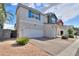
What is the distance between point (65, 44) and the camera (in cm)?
555

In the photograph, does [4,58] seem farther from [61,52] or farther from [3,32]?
[61,52]

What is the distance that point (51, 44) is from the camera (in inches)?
214

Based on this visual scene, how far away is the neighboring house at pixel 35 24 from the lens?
536 cm

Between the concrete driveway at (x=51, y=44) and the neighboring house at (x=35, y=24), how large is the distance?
0.20m

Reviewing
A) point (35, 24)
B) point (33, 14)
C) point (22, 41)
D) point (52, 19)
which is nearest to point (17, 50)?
point (22, 41)

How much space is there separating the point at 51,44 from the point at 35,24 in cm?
80

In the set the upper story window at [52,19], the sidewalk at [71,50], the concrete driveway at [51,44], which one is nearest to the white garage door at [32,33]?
the concrete driveway at [51,44]

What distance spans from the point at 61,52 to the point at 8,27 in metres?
1.79

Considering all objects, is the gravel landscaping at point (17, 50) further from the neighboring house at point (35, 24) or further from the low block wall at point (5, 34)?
the neighboring house at point (35, 24)

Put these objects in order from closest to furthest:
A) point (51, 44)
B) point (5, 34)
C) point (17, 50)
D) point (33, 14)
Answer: point (17, 50), point (5, 34), point (51, 44), point (33, 14)

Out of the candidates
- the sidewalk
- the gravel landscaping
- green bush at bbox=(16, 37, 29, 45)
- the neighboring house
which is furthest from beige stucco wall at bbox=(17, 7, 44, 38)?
the sidewalk

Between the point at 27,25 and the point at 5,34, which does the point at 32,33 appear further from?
the point at 5,34

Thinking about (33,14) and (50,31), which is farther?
(50,31)

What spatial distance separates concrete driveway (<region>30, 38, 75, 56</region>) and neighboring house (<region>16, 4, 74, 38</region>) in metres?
0.20
